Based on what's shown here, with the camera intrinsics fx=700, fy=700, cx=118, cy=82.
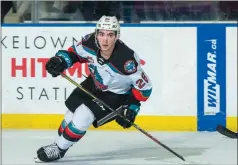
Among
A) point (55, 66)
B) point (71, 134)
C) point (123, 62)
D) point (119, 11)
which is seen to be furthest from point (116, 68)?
point (119, 11)

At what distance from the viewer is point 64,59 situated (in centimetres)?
452

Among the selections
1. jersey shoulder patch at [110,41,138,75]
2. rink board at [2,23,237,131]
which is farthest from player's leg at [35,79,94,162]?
rink board at [2,23,237,131]

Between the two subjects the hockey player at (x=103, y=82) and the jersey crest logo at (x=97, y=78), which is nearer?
→ the hockey player at (x=103, y=82)

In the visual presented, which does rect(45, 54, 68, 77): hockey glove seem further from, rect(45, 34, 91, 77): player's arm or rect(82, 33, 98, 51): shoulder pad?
rect(82, 33, 98, 51): shoulder pad

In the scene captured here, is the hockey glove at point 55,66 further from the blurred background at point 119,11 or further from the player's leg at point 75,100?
the blurred background at point 119,11

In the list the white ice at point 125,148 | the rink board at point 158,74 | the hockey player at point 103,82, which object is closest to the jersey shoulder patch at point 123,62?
the hockey player at point 103,82

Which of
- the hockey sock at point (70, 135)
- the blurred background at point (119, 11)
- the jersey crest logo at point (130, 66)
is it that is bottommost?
the hockey sock at point (70, 135)

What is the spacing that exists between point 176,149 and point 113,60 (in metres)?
1.09

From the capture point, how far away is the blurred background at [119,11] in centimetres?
620

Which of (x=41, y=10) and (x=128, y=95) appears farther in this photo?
(x=41, y=10)

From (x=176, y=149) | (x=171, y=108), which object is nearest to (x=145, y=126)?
(x=171, y=108)

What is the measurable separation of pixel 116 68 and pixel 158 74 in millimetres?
1584

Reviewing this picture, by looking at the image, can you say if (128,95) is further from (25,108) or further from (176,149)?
(25,108)

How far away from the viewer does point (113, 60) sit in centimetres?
448
